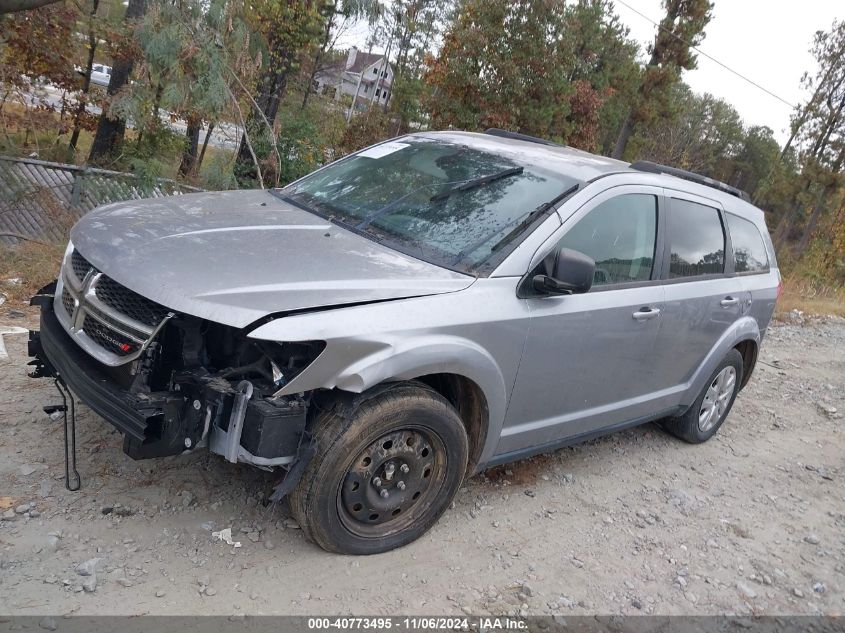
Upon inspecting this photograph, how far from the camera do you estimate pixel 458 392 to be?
350 centimetres

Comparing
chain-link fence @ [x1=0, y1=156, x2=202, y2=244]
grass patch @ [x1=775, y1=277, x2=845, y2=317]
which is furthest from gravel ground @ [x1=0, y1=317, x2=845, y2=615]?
grass patch @ [x1=775, y1=277, x2=845, y2=317]

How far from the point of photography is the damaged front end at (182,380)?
9.26 feet

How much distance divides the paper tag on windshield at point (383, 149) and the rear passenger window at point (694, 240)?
70.9 inches

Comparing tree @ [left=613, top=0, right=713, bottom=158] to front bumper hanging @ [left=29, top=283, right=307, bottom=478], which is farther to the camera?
tree @ [left=613, top=0, right=713, bottom=158]

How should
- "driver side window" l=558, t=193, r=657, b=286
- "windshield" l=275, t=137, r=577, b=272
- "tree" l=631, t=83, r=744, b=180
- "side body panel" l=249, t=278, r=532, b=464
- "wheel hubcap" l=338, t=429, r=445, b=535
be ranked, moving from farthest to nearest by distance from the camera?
"tree" l=631, t=83, r=744, b=180, "driver side window" l=558, t=193, r=657, b=286, "windshield" l=275, t=137, r=577, b=272, "wheel hubcap" l=338, t=429, r=445, b=535, "side body panel" l=249, t=278, r=532, b=464

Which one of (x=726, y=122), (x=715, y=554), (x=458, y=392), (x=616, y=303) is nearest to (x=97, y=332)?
(x=458, y=392)

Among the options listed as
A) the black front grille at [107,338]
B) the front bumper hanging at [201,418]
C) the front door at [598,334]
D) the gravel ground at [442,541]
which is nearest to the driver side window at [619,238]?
the front door at [598,334]

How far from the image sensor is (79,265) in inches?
131

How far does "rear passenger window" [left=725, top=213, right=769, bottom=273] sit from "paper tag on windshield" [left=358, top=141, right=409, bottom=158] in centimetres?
243

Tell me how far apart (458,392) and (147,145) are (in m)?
9.34

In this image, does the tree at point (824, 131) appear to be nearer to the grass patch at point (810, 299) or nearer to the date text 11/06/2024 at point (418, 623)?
the grass patch at point (810, 299)

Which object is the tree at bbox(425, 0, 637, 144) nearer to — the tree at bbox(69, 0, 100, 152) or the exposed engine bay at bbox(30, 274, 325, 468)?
the tree at bbox(69, 0, 100, 152)

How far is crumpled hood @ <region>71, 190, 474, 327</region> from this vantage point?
2791mm

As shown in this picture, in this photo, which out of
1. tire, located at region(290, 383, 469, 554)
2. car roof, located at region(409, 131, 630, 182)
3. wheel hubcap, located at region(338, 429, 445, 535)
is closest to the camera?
tire, located at region(290, 383, 469, 554)
